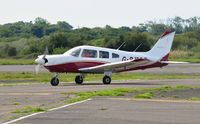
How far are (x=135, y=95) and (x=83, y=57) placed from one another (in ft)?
41.1

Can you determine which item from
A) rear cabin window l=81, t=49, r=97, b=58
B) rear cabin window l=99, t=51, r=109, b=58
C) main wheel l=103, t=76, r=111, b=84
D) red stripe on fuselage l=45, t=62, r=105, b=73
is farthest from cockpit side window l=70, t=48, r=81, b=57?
main wheel l=103, t=76, r=111, b=84

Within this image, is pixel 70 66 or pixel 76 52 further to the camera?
pixel 76 52

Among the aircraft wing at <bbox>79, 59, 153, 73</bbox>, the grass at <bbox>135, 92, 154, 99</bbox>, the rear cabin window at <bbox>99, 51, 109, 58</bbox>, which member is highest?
the rear cabin window at <bbox>99, 51, 109, 58</bbox>

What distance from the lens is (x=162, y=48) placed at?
39906mm

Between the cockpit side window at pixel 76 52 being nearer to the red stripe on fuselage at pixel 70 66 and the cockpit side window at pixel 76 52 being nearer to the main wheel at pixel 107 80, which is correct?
the red stripe on fuselage at pixel 70 66

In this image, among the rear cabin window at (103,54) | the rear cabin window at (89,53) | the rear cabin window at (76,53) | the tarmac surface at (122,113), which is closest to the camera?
the tarmac surface at (122,113)

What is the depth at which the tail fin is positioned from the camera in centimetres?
3962

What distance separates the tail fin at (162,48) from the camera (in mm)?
39625

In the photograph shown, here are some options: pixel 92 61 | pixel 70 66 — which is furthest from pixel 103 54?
pixel 70 66

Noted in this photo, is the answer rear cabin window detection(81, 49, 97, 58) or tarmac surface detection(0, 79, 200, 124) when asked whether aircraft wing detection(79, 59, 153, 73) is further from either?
tarmac surface detection(0, 79, 200, 124)

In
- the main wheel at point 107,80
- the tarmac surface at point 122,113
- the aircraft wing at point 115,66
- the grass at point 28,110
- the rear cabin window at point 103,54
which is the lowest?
the tarmac surface at point 122,113

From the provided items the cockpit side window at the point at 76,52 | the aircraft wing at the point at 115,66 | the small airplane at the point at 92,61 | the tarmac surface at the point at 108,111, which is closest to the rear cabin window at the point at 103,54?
the small airplane at the point at 92,61

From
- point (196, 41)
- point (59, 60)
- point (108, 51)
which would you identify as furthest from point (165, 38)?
point (196, 41)

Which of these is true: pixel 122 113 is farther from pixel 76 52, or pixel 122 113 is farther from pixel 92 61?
pixel 92 61
